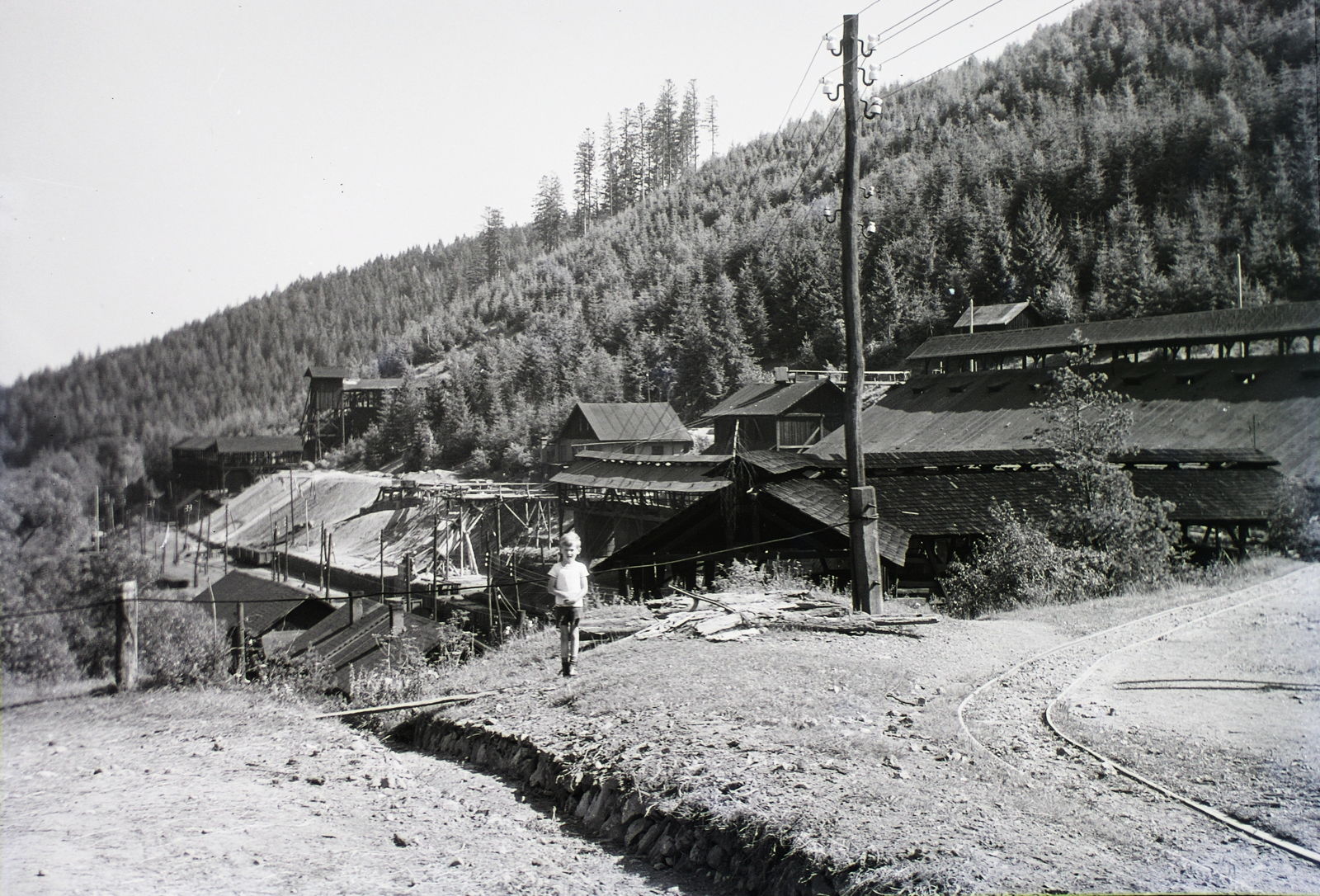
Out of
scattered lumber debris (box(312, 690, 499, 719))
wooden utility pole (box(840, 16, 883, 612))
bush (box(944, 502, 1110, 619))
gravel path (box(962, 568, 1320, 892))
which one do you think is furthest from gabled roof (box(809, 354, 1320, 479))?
scattered lumber debris (box(312, 690, 499, 719))

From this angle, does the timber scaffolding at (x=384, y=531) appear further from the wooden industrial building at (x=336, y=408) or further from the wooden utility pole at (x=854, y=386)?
the wooden utility pole at (x=854, y=386)

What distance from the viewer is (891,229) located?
81.9 metres

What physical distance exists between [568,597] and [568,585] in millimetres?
118

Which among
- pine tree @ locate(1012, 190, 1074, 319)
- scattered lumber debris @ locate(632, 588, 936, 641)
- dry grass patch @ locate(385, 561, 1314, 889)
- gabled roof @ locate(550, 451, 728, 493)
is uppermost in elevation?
pine tree @ locate(1012, 190, 1074, 319)

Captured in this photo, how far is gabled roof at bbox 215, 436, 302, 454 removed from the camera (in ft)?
177

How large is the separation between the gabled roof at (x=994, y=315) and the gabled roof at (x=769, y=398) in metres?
15.5

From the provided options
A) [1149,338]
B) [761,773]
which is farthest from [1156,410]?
[761,773]

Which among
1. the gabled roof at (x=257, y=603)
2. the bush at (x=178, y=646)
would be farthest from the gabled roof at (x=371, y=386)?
the bush at (x=178, y=646)

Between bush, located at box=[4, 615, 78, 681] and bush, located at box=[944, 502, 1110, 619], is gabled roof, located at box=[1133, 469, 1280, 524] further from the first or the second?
bush, located at box=[4, 615, 78, 681]

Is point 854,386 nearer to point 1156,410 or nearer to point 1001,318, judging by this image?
point 1156,410

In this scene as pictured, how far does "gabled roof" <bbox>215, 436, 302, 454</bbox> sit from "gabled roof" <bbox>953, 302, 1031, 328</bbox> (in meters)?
49.1

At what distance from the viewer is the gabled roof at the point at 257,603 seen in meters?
27.6

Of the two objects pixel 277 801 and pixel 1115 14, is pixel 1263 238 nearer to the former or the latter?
pixel 1115 14

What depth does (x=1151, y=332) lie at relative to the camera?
134 ft
